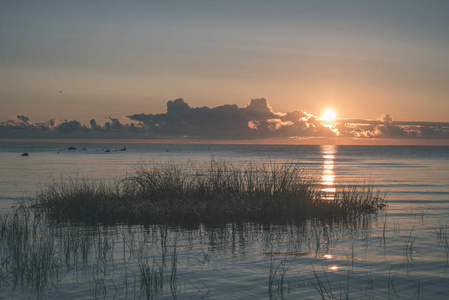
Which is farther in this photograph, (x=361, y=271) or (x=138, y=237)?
(x=138, y=237)

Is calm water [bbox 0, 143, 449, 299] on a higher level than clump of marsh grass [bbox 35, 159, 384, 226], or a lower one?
lower

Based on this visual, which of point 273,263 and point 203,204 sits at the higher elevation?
point 203,204

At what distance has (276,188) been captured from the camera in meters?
19.1

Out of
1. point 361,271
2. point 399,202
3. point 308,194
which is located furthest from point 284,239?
point 399,202

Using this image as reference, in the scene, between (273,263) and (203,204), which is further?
(203,204)

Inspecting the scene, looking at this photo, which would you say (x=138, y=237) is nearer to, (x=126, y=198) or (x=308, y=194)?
(x=126, y=198)

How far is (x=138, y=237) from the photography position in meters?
12.9

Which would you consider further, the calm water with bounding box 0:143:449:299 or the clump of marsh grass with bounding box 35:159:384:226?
the clump of marsh grass with bounding box 35:159:384:226

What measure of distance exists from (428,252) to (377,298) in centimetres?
425

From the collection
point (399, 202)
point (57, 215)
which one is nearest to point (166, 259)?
point (57, 215)

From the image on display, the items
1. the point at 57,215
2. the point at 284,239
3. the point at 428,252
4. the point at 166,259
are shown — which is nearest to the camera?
the point at 166,259

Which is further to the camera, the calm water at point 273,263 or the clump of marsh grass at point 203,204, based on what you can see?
the clump of marsh grass at point 203,204

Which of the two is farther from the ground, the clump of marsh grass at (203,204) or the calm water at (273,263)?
the clump of marsh grass at (203,204)

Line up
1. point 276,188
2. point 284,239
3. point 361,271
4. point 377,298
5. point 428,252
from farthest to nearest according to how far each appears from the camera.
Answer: point 276,188
point 284,239
point 428,252
point 361,271
point 377,298
